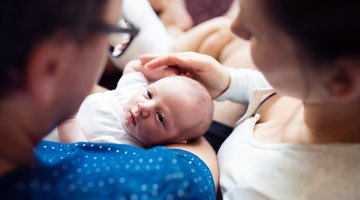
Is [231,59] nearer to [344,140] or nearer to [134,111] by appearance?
[134,111]

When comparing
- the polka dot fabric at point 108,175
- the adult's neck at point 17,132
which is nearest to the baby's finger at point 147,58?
the polka dot fabric at point 108,175

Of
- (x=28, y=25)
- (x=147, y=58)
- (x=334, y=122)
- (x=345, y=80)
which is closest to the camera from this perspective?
(x=28, y=25)

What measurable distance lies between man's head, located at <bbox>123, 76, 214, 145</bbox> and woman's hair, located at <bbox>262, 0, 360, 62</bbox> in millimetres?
361

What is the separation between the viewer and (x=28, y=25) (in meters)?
0.37

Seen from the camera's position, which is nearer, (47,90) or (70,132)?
(47,90)

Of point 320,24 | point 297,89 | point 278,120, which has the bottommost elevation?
point 278,120

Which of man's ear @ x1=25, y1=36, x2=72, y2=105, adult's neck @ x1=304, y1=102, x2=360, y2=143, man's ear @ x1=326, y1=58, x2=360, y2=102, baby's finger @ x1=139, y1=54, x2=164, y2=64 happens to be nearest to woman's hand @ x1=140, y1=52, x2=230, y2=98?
baby's finger @ x1=139, y1=54, x2=164, y2=64

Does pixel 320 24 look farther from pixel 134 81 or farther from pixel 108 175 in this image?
pixel 134 81

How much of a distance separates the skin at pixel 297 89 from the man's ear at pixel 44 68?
9.4 inches

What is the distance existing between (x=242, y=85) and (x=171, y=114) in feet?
0.53

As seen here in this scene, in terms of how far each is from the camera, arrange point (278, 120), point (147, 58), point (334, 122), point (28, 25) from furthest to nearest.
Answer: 1. point (147, 58)
2. point (278, 120)
3. point (334, 122)
4. point (28, 25)

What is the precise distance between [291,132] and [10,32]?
1.61ft

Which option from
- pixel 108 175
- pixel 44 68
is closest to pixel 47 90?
pixel 44 68

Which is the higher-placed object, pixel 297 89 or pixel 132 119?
pixel 297 89
